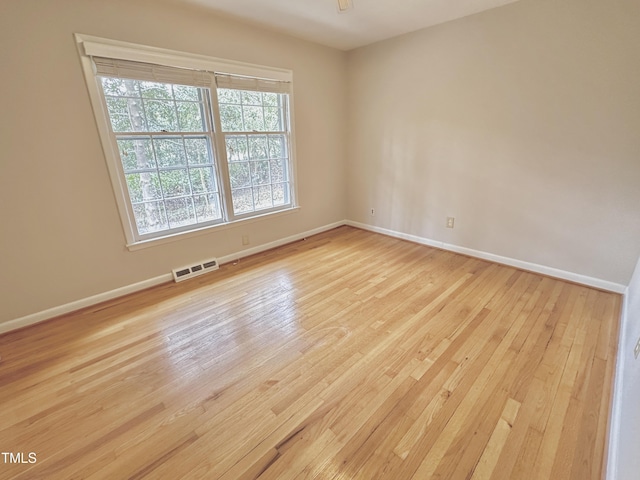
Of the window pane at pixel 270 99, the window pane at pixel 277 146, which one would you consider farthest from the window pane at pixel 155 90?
the window pane at pixel 277 146

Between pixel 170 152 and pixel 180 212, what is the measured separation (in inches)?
22.8

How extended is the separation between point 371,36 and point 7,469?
443 cm

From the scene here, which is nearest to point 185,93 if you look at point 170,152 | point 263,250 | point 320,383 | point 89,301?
point 170,152

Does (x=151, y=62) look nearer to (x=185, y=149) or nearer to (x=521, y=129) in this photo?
(x=185, y=149)

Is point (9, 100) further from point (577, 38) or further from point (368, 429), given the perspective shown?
point (577, 38)

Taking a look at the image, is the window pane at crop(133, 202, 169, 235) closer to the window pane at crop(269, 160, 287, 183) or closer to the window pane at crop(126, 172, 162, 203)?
the window pane at crop(126, 172, 162, 203)

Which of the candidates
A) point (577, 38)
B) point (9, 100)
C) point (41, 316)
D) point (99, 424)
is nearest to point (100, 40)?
point (9, 100)

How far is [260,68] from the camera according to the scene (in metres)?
3.08

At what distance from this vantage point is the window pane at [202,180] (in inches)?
115

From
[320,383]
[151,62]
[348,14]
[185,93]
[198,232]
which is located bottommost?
[320,383]

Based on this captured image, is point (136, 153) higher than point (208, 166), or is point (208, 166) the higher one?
Result: point (136, 153)

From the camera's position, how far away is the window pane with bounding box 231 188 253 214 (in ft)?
10.8

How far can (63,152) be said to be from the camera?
219 cm

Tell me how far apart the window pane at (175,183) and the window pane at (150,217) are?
145 mm
